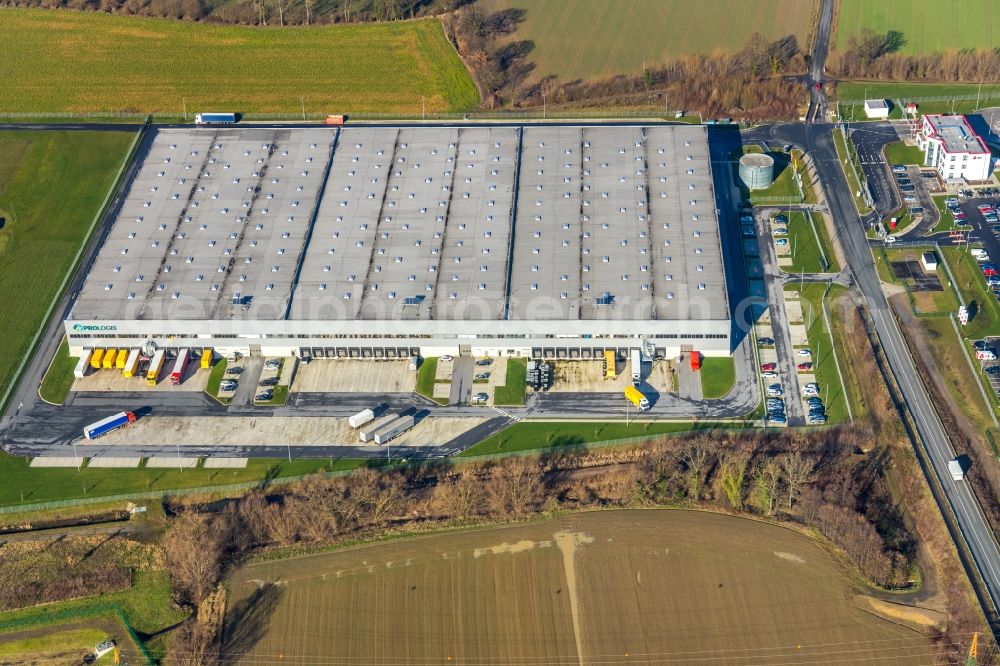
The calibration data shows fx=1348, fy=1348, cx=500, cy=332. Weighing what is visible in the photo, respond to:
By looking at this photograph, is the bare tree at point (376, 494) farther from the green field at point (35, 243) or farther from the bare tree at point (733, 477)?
the green field at point (35, 243)

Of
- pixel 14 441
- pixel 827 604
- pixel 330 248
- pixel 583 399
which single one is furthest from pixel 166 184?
pixel 827 604

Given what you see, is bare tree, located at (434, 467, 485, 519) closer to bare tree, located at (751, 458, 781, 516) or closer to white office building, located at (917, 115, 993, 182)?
bare tree, located at (751, 458, 781, 516)

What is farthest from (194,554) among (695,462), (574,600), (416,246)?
(695,462)

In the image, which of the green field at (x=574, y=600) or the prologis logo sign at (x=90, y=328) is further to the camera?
the prologis logo sign at (x=90, y=328)

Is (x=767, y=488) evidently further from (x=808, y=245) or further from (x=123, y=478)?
(x=123, y=478)

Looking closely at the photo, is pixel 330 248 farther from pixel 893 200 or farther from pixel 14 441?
pixel 893 200

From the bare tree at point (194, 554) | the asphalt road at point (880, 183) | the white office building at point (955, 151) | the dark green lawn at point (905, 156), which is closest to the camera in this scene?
the bare tree at point (194, 554)

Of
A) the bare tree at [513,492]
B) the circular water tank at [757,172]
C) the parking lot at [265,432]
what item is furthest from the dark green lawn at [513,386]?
the circular water tank at [757,172]
